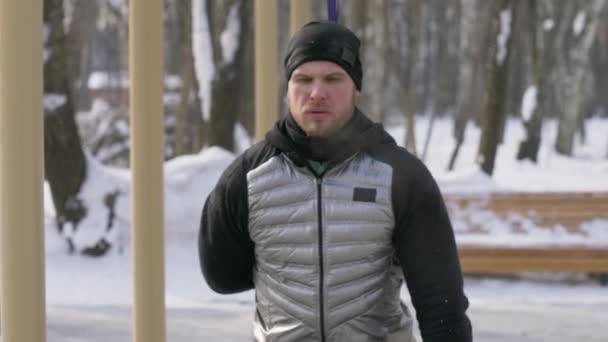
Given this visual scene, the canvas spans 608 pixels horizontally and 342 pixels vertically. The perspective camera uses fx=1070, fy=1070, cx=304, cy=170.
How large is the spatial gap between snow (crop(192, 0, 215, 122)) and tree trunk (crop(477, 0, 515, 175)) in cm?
331

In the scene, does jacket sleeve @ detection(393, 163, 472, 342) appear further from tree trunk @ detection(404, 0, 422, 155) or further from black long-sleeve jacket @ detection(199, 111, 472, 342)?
tree trunk @ detection(404, 0, 422, 155)

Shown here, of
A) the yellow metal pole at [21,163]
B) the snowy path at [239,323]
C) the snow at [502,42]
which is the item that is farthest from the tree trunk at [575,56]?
the yellow metal pole at [21,163]

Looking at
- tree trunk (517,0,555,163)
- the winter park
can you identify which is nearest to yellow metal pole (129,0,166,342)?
the winter park

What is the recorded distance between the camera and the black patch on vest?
2387 mm

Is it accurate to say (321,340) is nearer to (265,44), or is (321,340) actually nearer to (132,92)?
(132,92)

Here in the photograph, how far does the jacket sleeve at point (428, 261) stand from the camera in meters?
2.38

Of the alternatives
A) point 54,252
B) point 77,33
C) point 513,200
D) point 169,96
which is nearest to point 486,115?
point 513,200

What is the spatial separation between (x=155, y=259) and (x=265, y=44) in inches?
60.3

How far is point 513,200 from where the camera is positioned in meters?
8.70

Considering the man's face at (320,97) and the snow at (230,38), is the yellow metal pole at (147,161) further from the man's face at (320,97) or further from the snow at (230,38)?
the snow at (230,38)

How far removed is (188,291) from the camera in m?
8.12

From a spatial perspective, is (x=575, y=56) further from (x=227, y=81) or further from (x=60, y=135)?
(x=60, y=135)

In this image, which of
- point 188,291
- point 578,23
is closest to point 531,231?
point 188,291

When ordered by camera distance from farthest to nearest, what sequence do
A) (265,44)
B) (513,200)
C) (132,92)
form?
(513,200) → (265,44) → (132,92)
